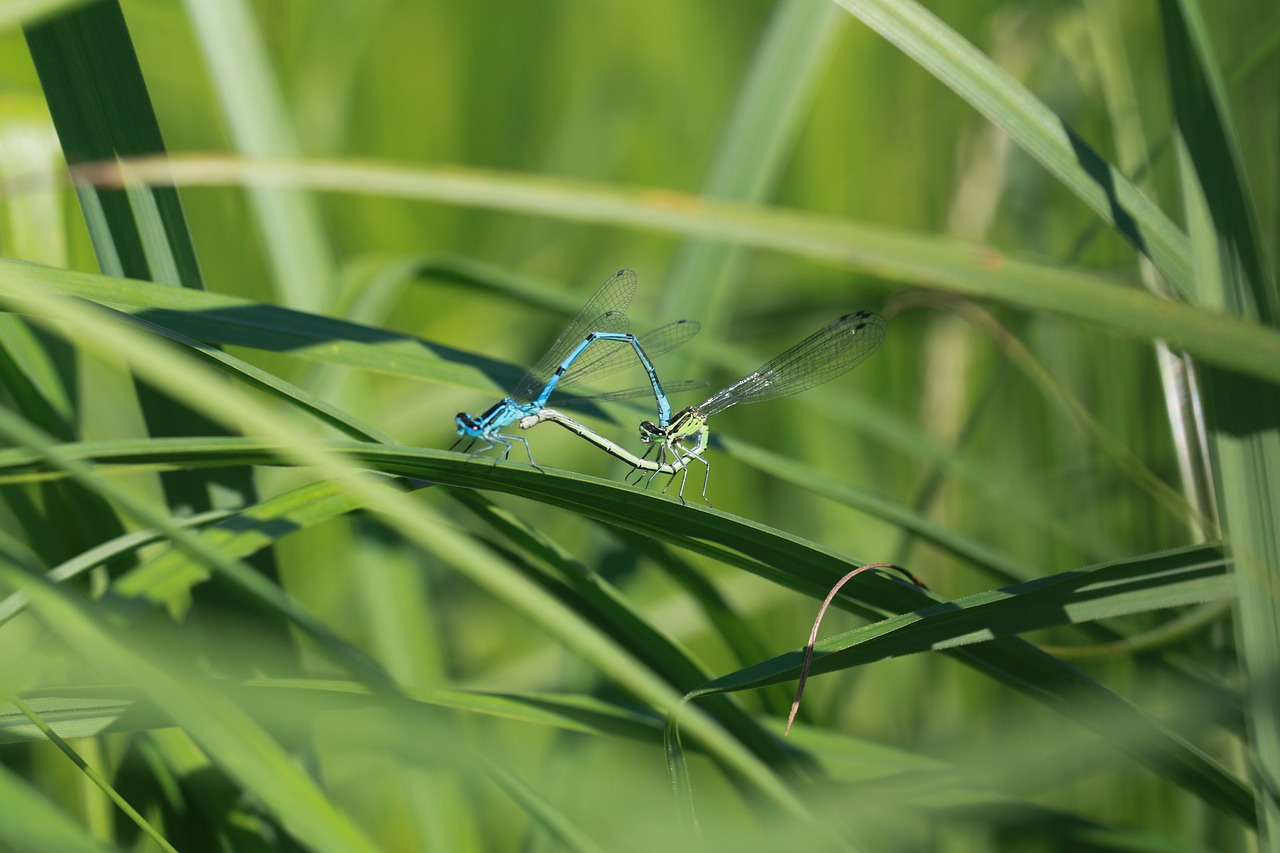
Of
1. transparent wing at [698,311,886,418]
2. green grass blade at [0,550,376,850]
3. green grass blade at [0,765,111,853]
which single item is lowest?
green grass blade at [0,765,111,853]

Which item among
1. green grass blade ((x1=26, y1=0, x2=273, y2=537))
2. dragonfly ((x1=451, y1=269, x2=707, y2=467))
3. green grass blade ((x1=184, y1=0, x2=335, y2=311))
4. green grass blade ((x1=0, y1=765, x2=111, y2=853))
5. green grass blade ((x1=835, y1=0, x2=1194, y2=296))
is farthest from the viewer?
dragonfly ((x1=451, y1=269, x2=707, y2=467))

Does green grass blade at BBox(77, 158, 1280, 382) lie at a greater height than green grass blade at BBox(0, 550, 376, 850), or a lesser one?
greater

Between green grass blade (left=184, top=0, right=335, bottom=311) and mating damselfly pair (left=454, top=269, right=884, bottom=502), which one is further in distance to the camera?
mating damselfly pair (left=454, top=269, right=884, bottom=502)

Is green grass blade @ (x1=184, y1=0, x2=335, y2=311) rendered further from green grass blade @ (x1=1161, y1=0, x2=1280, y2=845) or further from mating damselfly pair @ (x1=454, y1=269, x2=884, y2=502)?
green grass blade @ (x1=1161, y1=0, x2=1280, y2=845)

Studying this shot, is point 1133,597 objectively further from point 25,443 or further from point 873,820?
point 25,443

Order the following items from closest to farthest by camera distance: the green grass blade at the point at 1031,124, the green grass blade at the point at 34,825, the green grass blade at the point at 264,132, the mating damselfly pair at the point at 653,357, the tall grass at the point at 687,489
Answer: the green grass blade at the point at 34,825
the tall grass at the point at 687,489
the green grass blade at the point at 1031,124
the green grass blade at the point at 264,132
the mating damselfly pair at the point at 653,357

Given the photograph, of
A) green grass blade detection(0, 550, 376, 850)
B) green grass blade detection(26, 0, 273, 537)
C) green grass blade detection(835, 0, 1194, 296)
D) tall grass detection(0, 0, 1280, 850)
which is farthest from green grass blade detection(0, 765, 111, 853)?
green grass blade detection(835, 0, 1194, 296)

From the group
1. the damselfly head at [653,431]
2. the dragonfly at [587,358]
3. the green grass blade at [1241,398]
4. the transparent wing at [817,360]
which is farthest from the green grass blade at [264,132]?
the green grass blade at [1241,398]

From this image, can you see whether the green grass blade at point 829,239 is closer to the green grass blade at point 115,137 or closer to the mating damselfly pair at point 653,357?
the green grass blade at point 115,137
